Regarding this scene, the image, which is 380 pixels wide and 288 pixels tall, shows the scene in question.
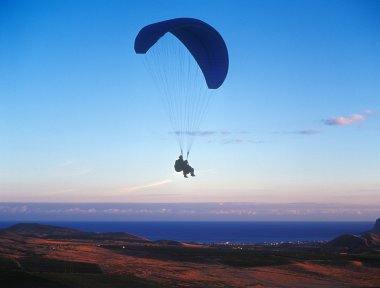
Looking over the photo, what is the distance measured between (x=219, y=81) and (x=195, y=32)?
9.08ft

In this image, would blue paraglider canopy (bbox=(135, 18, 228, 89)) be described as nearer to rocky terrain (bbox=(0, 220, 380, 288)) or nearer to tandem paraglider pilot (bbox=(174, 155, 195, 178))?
tandem paraglider pilot (bbox=(174, 155, 195, 178))

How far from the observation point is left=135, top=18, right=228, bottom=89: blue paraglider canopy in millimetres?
23438

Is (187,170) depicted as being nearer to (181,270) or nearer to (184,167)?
(184,167)

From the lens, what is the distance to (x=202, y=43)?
26.5m

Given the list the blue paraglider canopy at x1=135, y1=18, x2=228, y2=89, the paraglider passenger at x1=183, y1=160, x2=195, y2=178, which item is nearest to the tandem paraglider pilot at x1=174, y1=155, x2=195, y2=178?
the paraglider passenger at x1=183, y1=160, x2=195, y2=178

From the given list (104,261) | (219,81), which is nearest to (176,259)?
(104,261)

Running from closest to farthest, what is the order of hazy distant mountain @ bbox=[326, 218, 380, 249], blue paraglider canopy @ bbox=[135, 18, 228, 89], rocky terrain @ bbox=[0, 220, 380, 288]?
blue paraglider canopy @ bbox=[135, 18, 228, 89] < rocky terrain @ bbox=[0, 220, 380, 288] < hazy distant mountain @ bbox=[326, 218, 380, 249]

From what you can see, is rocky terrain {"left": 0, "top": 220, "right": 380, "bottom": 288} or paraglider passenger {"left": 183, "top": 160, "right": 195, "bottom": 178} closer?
paraglider passenger {"left": 183, "top": 160, "right": 195, "bottom": 178}

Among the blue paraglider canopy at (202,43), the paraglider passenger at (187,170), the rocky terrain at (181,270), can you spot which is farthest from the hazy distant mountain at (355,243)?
the paraglider passenger at (187,170)

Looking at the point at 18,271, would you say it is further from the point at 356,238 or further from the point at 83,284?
the point at 356,238

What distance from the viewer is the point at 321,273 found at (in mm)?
36688

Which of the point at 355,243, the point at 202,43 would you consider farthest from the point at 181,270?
the point at 355,243

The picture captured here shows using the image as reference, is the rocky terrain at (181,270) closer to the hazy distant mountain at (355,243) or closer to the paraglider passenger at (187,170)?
the paraglider passenger at (187,170)

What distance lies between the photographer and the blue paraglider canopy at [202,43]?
23.4m
